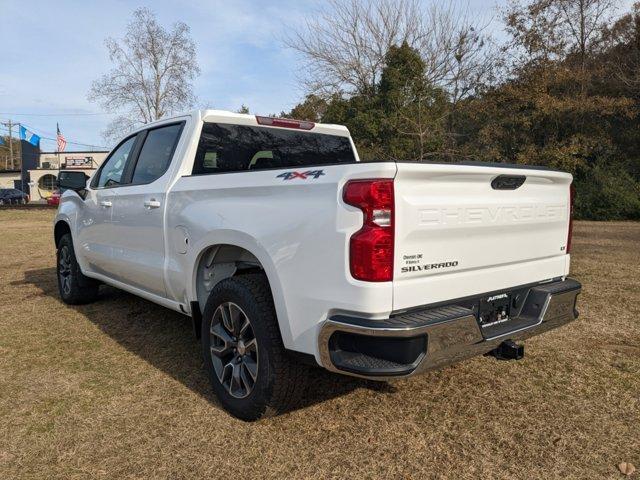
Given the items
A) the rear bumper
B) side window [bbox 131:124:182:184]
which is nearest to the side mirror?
side window [bbox 131:124:182:184]

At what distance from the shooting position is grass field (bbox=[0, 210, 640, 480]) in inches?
102

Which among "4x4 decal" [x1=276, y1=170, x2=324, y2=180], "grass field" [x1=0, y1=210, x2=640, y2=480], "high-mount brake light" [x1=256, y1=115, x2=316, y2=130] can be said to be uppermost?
"high-mount brake light" [x1=256, y1=115, x2=316, y2=130]

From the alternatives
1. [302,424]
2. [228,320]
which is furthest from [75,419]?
[302,424]

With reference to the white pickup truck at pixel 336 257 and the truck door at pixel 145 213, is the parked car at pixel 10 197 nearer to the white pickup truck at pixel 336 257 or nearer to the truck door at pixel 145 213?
the truck door at pixel 145 213

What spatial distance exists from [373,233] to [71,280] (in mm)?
4566

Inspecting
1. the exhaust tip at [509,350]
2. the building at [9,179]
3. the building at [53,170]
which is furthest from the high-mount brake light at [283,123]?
the building at [9,179]

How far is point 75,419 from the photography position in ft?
10.1

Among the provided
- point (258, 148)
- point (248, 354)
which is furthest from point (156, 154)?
point (248, 354)

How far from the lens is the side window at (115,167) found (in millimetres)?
4684

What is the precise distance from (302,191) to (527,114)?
71.2 ft

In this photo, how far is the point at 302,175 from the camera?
2605 millimetres

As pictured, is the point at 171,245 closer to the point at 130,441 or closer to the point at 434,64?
the point at 130,441

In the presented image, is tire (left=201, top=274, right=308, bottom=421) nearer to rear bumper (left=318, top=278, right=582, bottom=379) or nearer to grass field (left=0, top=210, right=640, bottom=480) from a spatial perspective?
grass field (left=0, top=210, right=640, bottom=480)

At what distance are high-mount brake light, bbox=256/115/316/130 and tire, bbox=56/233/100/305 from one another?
2887 mm
